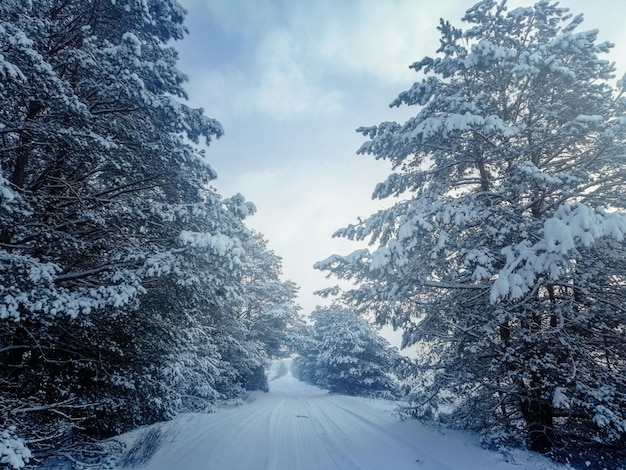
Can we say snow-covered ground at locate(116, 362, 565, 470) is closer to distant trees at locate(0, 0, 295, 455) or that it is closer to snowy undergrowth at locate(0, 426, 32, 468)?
distant trees at locate(0, 0, 295, 455)

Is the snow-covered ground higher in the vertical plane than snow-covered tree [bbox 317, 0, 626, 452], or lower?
lower

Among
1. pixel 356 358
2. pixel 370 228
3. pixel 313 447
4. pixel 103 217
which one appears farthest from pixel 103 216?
pixel 356 358

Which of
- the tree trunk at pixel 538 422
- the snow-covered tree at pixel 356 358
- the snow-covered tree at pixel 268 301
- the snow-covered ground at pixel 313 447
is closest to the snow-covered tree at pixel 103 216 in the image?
the snow-covered ground at pixel 313 447

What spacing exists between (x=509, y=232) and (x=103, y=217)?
895cm

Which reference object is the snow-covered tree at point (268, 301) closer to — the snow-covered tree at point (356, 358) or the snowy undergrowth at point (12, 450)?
the snow-covered tree at point (356, 358)

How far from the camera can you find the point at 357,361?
26.2m

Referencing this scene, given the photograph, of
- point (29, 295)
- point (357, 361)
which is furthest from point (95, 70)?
point (357, 361)

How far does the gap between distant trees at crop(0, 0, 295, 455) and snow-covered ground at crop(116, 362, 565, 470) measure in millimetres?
1655

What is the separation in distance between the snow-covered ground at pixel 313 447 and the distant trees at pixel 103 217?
5.43 ft

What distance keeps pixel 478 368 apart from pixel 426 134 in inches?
230

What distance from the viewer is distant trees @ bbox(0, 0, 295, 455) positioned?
5645mm

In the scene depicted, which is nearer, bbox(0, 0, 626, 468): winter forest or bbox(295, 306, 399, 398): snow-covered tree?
bbox(0, 0, 626, 468): winter forest

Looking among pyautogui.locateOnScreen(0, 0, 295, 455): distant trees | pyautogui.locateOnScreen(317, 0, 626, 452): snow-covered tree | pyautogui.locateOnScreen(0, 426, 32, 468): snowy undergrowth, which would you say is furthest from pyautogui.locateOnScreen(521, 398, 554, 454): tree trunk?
pyautogui.locateOnScreen(0, 426, 32, 468): snowy undergrowth

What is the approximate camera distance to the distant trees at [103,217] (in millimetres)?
5645
